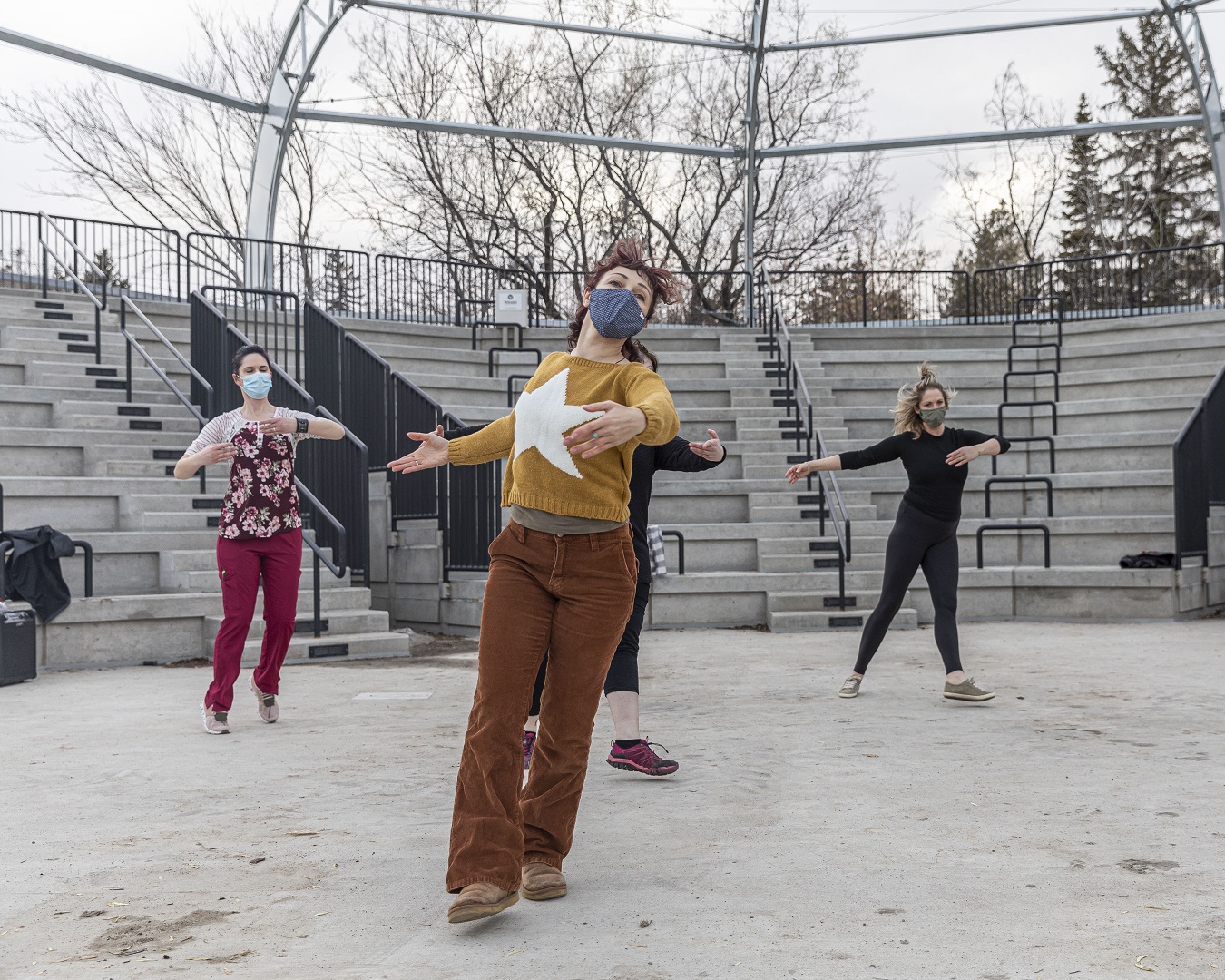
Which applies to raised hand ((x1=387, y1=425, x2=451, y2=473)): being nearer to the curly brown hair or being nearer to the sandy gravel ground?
the curly brown hair

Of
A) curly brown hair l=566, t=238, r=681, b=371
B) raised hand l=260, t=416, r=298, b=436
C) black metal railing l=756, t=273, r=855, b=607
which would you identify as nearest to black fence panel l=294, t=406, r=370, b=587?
raised hand l=260, t=416, r=298, b=436

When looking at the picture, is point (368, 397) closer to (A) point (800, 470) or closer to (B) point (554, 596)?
(A) point (800, 470)

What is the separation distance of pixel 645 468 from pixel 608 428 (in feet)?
6.88

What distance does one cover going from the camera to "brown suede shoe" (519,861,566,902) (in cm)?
349

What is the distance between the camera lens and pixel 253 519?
624 cm

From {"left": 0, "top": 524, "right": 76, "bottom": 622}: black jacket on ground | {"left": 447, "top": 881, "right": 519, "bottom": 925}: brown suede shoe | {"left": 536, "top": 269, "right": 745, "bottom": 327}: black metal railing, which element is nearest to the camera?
{"left": 447, "top": 881, "right": 519, "bottom": 925}: brown suede shoe

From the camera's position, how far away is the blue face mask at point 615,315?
11.7 ft

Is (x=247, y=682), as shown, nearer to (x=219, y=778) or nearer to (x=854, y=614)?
(x=219, y=778)

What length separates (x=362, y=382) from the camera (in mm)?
12305

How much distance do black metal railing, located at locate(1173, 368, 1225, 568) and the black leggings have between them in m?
6.13

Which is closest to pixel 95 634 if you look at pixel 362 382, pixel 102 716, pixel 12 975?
pixel 102 716

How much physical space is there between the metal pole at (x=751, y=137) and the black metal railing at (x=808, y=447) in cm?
35

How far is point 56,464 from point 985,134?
15618mm

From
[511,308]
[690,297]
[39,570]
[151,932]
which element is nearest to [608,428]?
[151,932]
